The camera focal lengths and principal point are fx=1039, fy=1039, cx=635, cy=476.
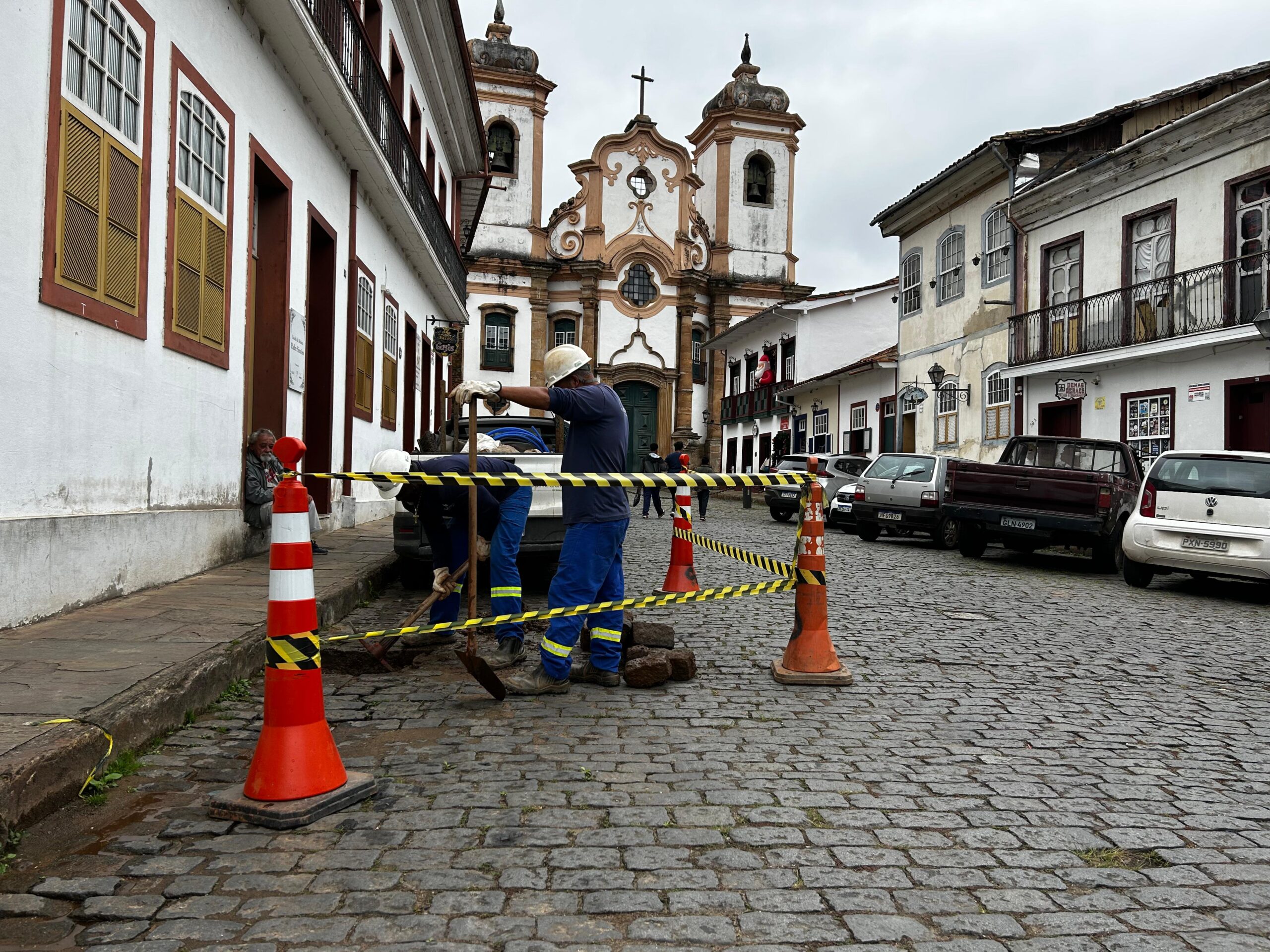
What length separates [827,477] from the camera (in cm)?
2020

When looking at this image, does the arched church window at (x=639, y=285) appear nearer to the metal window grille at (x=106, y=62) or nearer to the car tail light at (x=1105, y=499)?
the car tail light at (x=1105, y=499)

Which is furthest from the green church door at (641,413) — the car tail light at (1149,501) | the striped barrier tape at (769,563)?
the striped barrier tape at (769,563)

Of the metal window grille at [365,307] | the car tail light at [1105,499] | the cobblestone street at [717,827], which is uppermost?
the metal window grille at [365,307]

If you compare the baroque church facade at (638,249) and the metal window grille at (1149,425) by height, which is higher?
the baroque church facade at (638,249)

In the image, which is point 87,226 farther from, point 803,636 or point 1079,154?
point 1079,154

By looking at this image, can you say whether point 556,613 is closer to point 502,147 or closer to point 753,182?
point 502,147

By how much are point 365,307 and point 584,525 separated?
10.3 m

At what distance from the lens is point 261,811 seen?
335cm

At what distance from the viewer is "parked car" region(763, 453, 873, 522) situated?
20125mm

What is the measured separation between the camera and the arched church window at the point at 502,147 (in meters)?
42.5

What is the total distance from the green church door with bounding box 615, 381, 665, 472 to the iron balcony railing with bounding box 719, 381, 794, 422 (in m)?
3.19

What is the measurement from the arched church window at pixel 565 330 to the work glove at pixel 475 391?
1532 inches

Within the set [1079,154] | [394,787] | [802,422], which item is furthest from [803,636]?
[802,422]

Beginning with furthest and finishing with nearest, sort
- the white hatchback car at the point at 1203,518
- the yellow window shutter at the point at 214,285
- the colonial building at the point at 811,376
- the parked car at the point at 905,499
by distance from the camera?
the colonial building at the point at 811,376
the parked car at the point at 905,499
the white hatchback car at the point at 1203,518
the yellow window shutter at the point at 214,285
